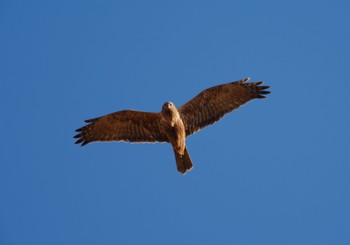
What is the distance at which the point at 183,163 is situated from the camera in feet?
44.6

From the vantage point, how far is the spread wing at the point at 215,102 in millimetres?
13914

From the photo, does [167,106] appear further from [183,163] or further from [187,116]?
[183,163]

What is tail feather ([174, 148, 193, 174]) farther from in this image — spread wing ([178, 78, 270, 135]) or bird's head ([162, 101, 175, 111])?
bird's head ([162, 101, 175, 111])

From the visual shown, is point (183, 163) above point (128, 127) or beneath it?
beneath

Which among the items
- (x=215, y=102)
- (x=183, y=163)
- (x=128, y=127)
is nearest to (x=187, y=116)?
(x=215, y=102)

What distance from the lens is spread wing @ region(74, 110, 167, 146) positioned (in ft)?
45.8

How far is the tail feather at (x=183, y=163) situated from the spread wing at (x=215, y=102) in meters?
0.61

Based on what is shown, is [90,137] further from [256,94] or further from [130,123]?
[256,94]

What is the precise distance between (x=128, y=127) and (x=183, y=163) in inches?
64.0

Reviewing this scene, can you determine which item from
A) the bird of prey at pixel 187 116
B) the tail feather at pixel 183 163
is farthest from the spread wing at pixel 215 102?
the tail feather at pixel 183 163

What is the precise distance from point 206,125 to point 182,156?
0.95m

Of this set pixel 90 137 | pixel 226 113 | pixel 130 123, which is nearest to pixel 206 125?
pixel 226 113

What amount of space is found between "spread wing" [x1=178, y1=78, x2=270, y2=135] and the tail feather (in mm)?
613

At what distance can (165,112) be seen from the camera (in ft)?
44.1
